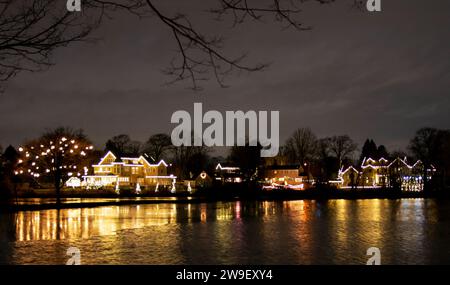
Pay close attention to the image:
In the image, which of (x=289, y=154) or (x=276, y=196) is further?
(x=289, y=154)

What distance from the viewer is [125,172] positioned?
100m

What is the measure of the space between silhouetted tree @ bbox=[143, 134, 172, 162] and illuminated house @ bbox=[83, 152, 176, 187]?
6841 millimetres

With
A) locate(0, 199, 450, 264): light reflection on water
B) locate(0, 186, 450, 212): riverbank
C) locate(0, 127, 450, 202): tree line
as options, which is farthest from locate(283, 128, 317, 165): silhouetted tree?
locate(0, 199, 450, 264): light reflection on water

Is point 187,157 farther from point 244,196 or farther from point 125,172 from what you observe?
point 244,196

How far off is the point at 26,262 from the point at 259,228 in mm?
10341

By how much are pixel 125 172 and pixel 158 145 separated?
1440 cm

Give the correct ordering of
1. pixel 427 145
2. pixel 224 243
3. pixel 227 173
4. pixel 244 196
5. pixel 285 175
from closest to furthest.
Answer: pixel 224 243
pixel 244 196
pixel 427 145
pixel 227 173
pixel 285 175

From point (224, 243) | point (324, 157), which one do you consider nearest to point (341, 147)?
point (324, 157)

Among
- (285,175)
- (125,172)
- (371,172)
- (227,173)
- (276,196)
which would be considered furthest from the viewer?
(285,175)

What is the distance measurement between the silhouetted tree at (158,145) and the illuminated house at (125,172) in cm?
684

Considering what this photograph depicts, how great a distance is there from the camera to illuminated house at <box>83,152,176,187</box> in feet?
321

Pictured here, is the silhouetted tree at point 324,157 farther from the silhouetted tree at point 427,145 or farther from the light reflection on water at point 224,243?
the light reflection on water at point 224,243

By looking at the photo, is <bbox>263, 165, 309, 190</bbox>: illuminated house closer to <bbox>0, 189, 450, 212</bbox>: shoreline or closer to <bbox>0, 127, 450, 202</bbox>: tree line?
<bbox>0, 127, 450, 202</bbox>: tree line
